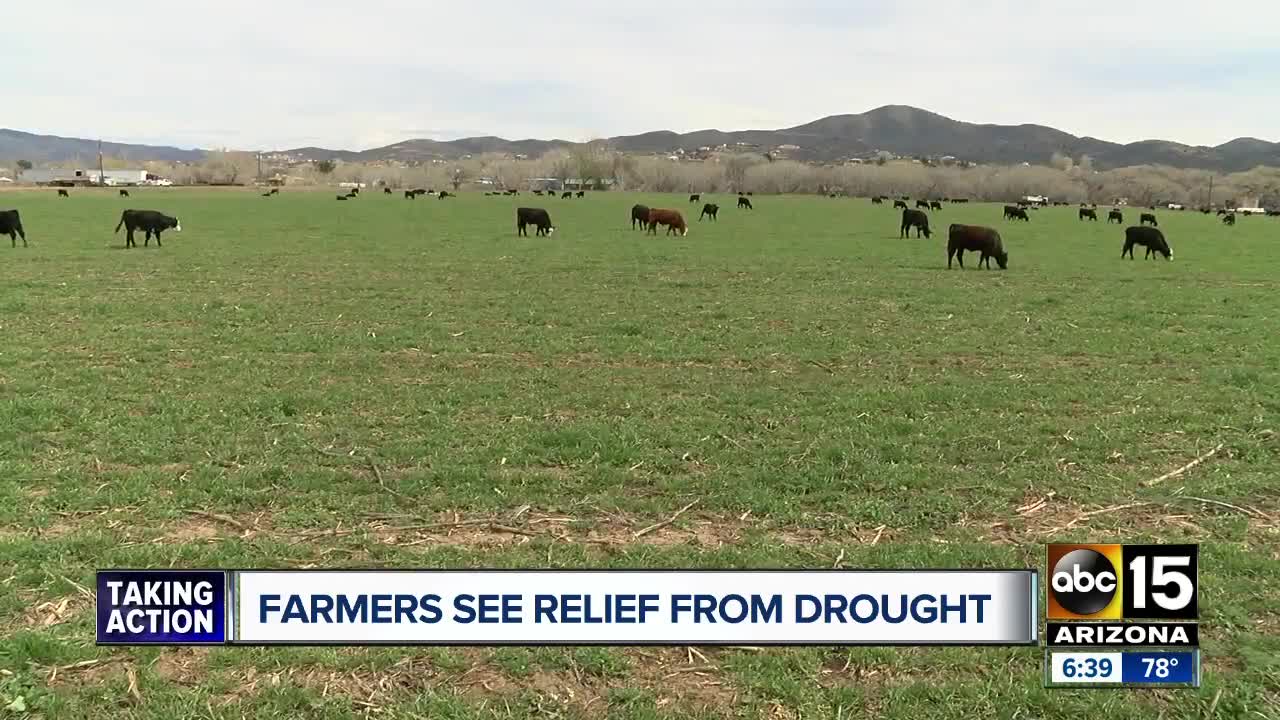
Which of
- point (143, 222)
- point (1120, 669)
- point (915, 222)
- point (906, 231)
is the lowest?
point (1120, 669)

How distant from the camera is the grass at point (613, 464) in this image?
4715mm

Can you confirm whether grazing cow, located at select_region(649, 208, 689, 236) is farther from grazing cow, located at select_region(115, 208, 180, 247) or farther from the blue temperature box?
the blue temperature box

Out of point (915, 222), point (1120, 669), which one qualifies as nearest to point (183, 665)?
point (1120, 669)

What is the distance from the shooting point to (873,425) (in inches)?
384

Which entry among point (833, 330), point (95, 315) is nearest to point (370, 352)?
point (95, 315)

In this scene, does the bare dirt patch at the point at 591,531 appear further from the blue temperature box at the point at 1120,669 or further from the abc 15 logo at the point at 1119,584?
the blue temperature box at the point at 1120,669

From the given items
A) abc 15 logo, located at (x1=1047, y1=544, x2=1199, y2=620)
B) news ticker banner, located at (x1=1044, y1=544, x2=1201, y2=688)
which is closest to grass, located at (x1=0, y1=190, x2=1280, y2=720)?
news ticker banner, located at (x1=1044, y1=544, x2=1201, y2=688)

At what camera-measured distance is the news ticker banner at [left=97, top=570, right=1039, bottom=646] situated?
5.13 metres

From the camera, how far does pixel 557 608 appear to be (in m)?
5.39

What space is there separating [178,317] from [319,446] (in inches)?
416

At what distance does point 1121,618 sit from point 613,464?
4.67m

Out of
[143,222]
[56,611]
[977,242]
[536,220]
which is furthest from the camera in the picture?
[536,220]

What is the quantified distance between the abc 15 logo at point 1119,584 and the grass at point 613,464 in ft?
0.90

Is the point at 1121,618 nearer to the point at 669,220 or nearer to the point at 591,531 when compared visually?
the point at 591,531
